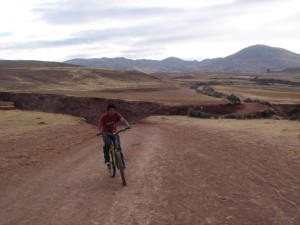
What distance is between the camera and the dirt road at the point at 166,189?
8938 mm

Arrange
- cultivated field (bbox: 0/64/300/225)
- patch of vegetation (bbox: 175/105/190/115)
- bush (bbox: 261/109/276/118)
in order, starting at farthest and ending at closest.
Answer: patch of vegetation (bbox: 175/105/190/115) → bush (bbox: 261/109/276/118) → cultivated field (bbox: 0/64/300/225)

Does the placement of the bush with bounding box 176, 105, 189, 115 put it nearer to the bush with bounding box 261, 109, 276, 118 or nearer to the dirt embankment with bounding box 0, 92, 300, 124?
the dirt embankment with bounding box 0, 92, 300, 124

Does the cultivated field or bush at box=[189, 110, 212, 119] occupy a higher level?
the cultivated field

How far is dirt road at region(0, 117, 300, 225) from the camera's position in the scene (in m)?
8.94

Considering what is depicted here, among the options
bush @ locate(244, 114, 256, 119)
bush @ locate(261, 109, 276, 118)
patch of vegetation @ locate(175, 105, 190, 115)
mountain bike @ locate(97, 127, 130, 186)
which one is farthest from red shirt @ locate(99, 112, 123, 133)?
patch of vegetation @ locate(175, 105, 190, 115)

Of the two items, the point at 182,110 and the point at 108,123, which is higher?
the point at 108,123

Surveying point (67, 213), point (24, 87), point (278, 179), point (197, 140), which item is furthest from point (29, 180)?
point (24, 87)

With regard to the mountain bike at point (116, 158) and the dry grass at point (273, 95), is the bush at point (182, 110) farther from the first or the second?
the mountain bike at point (116, 158)

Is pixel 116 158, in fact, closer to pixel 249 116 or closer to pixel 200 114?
pixel 249 116

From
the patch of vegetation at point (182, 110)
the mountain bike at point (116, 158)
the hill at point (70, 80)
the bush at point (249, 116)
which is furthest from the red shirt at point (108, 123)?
the hill at point (70, 80)

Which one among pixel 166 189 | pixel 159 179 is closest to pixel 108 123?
pixel 159 179

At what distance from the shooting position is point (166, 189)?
10961 mm

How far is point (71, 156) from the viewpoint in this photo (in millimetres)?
17812

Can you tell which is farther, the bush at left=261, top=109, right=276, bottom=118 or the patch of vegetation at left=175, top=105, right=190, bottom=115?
the patch of vegetation at left=175, top=105, right=190, bottom=115
